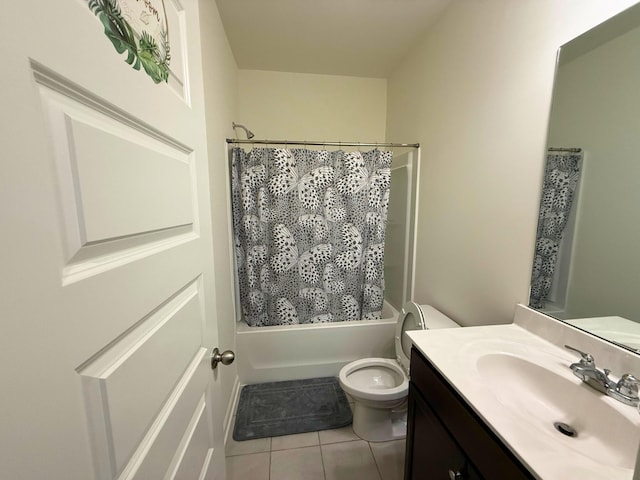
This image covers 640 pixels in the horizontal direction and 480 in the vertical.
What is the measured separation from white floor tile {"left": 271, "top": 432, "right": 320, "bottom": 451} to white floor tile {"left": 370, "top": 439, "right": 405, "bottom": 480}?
1.16 feet

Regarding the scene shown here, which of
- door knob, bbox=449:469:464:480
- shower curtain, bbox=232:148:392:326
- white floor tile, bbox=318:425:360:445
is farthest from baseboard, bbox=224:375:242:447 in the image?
door knob, bbox=449:469:464:480

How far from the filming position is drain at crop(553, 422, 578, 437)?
724mm

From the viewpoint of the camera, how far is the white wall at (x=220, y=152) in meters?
1.39

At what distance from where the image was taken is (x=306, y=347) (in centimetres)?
204

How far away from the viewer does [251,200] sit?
192 centimetres

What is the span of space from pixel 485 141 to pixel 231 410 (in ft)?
7.09

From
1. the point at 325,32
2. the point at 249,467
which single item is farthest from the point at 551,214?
the point at 249,467

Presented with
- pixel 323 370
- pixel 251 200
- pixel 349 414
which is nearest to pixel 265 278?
pixel 251 200

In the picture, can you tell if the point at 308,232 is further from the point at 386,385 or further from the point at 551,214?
the point at 551,214

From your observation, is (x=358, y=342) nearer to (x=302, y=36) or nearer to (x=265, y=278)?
(x=265, y=278)

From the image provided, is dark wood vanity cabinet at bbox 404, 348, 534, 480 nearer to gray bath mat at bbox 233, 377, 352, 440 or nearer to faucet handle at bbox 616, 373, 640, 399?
faucet handle at bbox 616, 373, 640, 399

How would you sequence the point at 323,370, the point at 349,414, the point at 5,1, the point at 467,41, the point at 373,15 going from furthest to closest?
1. the point at 323,370
2. the point at 349,414
3. the point at 373,15
4. the point at 467,41
5. the point at 5,1

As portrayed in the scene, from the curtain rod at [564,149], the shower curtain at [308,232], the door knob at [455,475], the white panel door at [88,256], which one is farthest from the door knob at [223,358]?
the curtain rod at [564,149]

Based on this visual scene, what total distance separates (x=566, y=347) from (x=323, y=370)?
5.22 ft
